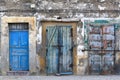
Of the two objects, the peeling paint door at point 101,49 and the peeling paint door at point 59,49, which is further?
the peeling paint door at point 101,49

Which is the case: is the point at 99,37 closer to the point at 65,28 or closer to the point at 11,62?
the point at 65,28

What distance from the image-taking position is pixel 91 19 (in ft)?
79.1

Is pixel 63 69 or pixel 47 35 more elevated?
pixel 47 35

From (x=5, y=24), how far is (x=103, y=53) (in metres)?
4.52

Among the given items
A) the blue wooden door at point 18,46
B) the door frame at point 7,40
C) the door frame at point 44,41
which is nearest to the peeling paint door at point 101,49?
the door frame at point 44,41

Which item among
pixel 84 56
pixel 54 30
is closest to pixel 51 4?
pixel 54 30

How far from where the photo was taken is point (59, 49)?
2402 cm

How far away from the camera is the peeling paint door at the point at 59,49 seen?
2400 cm

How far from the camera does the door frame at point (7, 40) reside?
23.9m

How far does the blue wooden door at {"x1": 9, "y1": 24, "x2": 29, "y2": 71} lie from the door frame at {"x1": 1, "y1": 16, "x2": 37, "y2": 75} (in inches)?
7.6

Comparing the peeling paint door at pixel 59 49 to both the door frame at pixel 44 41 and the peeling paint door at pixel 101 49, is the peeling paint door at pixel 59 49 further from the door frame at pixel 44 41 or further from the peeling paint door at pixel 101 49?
the peeling paint door at pixel 101 49

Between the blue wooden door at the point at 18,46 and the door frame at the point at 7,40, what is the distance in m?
0.19

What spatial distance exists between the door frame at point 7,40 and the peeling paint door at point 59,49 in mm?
618

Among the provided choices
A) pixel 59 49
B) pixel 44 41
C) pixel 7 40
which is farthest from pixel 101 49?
pixel 7 40
